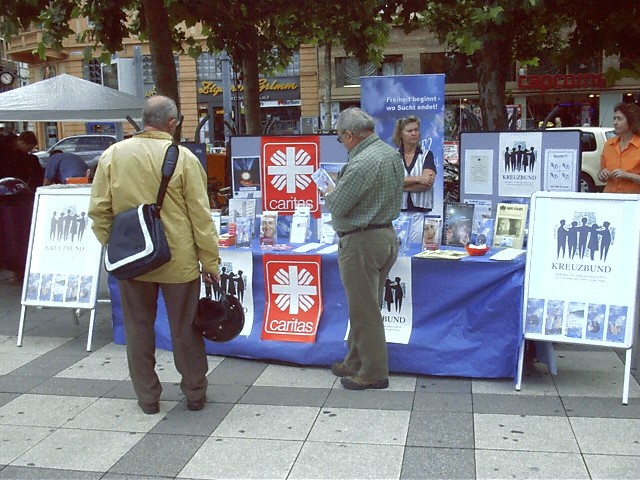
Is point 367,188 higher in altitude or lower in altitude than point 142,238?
higher

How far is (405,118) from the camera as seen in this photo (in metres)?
6.05

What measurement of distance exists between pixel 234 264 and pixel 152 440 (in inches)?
71.4

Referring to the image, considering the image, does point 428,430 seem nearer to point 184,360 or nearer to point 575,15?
point 184,360

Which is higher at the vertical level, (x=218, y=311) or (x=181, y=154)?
(x=181, y=154)

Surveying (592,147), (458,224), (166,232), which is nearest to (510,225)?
(458,224)

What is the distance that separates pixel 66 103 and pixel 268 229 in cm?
557

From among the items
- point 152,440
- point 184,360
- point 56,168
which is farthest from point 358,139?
point 56,168

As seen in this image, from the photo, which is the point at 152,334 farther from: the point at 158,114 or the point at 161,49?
the point at 161,49

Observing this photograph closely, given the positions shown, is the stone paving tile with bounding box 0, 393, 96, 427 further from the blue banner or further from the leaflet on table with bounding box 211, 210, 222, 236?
the blue banner

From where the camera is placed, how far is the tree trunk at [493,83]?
38.3 ft

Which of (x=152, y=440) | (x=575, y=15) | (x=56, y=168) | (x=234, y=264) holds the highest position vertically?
(x=575, y=15)

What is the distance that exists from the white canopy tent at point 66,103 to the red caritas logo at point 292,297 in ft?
18.2

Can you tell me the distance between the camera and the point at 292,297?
229 inches

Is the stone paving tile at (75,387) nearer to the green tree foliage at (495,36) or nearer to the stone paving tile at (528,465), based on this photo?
the stone paving tile at (528,465)
